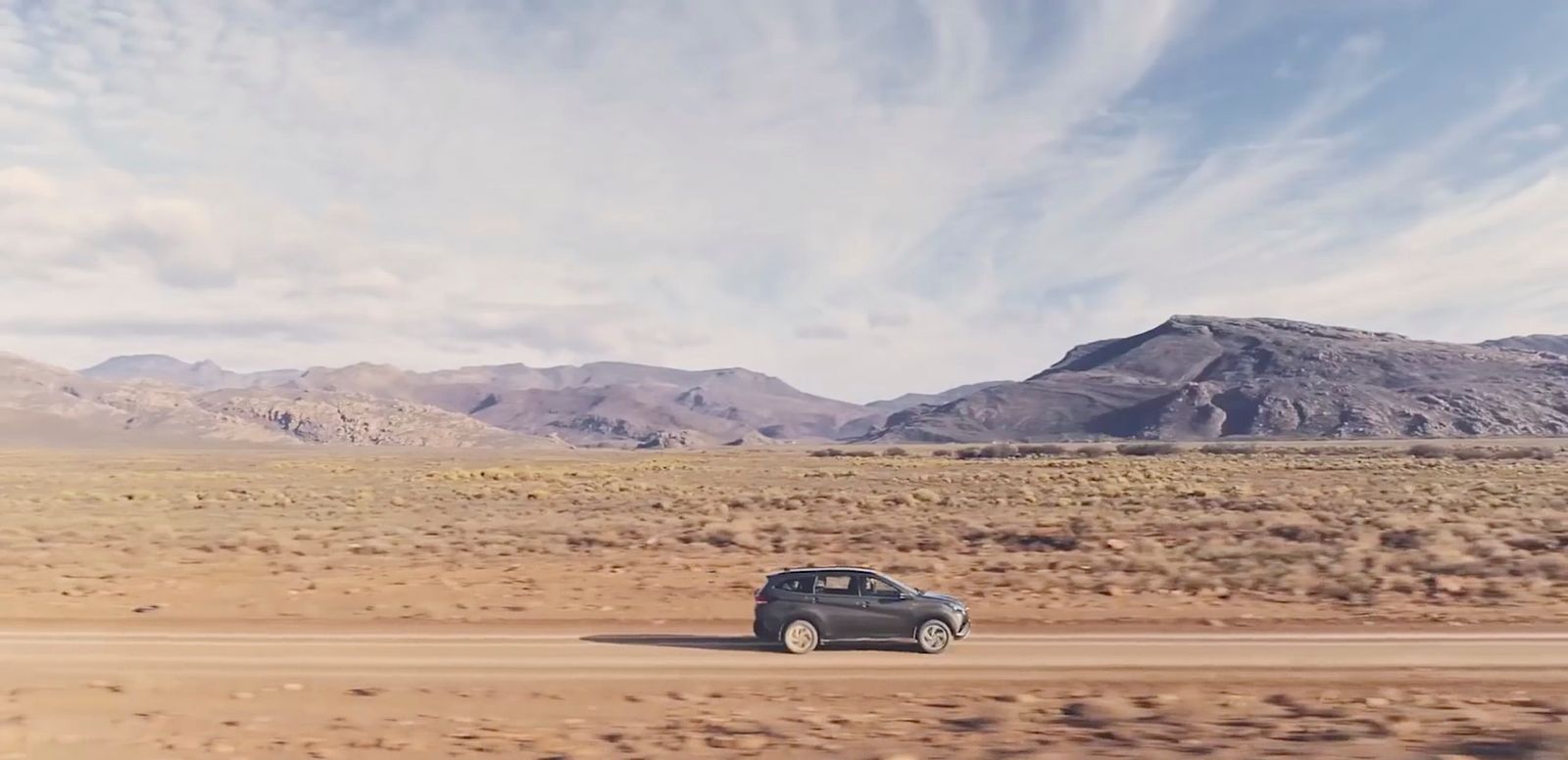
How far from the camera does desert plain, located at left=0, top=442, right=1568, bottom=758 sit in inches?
474

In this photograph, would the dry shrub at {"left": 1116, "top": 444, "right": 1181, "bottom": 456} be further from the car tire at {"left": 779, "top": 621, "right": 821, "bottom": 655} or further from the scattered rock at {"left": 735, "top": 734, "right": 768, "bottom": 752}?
the scattered rock at {"left": 735, "top": 734, "right": 768, "bottom": 752}

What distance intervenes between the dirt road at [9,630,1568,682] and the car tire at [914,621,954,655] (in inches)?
9.0

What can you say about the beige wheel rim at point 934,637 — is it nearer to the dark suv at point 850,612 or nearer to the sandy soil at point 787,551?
the dark suv at point 850,612

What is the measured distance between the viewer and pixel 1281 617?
2134cm

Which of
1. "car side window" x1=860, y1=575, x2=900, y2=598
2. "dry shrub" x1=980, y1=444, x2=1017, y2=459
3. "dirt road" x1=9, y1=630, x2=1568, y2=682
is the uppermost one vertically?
"dry shrub" x1=980, y1=444, x2=1017, y2=459

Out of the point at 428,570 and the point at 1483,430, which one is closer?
the point at 428,570

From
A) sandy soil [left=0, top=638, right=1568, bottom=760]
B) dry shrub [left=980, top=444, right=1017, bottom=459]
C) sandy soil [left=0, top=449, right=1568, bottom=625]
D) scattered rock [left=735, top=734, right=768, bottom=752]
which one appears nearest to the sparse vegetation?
dry shrub [left=980, top=444, right=1017, bottom=459]

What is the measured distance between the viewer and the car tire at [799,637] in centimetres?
1825

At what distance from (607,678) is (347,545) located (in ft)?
67.2

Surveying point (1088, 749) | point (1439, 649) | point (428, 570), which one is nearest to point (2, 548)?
point (428, 570)

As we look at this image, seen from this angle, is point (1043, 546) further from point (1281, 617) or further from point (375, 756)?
point (375, 756)

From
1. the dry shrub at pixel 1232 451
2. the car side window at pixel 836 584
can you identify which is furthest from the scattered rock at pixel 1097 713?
the dry shrub at pixel 1232 451

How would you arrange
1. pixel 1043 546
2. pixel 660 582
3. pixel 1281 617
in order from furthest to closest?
pixel 1043 546 → pixel 660 582 → pixel 1281 617

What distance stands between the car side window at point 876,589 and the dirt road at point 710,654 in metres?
0.93
